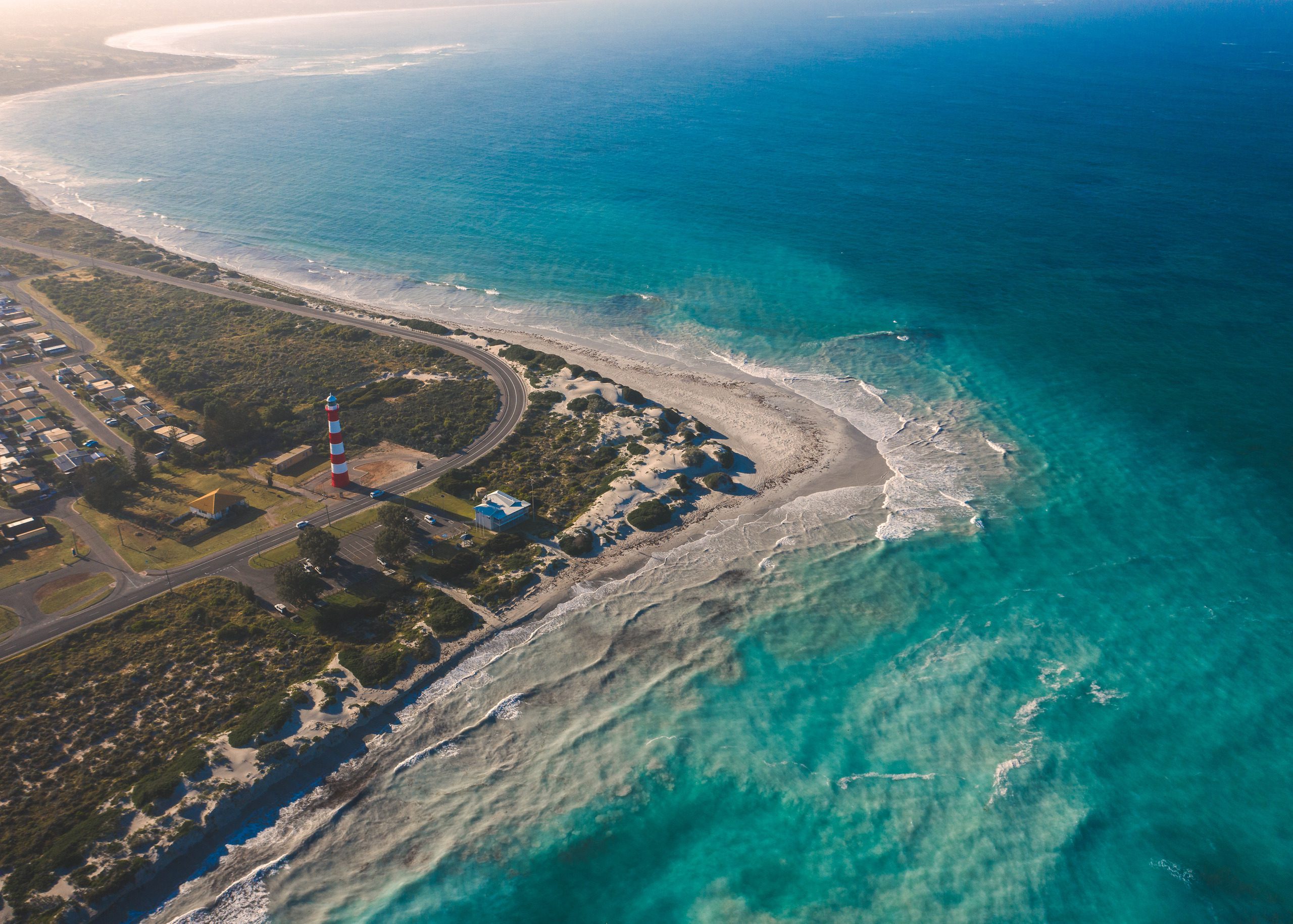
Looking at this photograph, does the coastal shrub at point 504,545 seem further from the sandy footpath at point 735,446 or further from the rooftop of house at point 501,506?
the sandy footpath at point 735,446

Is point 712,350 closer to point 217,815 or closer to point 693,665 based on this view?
point 693,665

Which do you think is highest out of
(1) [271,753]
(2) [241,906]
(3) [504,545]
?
(3) [504,545]

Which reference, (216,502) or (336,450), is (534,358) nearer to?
(336,450)

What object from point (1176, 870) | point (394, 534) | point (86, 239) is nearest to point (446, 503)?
point (394, 534)

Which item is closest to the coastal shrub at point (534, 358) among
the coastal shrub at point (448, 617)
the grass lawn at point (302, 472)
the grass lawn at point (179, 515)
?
the grass lawn at point (302, 472)

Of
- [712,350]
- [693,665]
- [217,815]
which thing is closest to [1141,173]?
[712,350]

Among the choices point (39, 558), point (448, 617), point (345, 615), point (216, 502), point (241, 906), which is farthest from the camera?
point (216, 502)

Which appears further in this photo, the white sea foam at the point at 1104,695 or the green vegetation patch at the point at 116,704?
the white sea foam at the point at 1104,695
